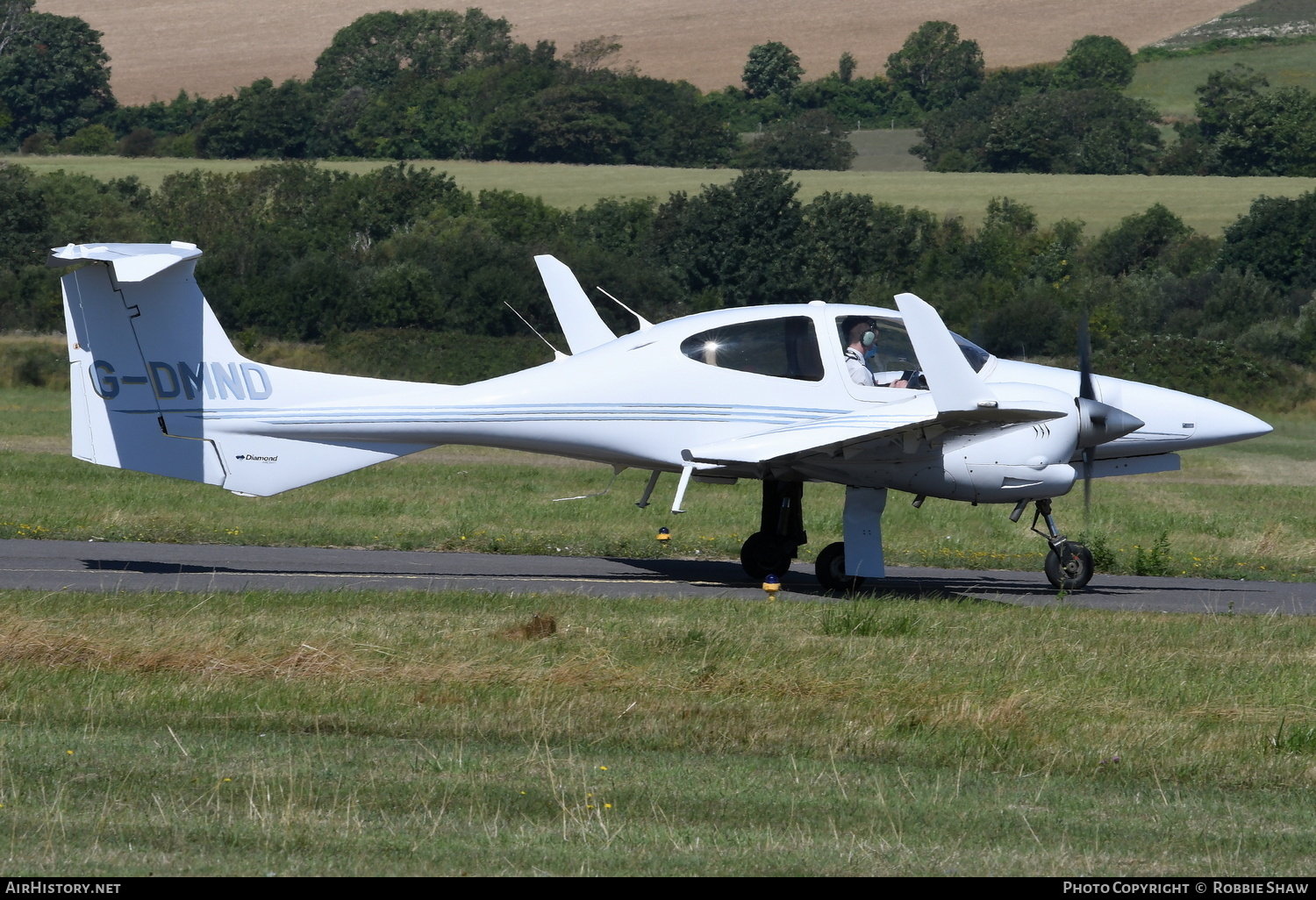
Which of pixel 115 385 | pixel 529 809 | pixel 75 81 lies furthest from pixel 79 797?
pixel 75 81

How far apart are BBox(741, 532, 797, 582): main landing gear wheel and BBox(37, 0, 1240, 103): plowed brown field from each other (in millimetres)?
107993

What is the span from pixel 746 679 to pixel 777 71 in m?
120

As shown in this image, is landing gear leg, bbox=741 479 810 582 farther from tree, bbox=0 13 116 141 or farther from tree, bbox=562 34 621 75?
tree, bbox=0 13 116 141

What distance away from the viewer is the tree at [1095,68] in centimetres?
11431

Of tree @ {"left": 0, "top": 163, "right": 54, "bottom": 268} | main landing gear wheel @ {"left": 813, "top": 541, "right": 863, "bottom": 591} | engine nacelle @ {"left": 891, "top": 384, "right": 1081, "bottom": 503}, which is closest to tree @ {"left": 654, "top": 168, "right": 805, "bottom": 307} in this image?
tree @ {"left": 0, "top": 163, "right": 54, "bottom": 268}

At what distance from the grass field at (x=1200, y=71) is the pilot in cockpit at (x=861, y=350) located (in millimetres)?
102072

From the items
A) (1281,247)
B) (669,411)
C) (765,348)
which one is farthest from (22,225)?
(765,348)

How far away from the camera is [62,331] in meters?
48.2

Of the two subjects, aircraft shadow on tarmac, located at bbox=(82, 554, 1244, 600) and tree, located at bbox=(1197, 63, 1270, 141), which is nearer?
aircraft shadow on tarmac, located at bbox=(82, 554, 1244, 600)

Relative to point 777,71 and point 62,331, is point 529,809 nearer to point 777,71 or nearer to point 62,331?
point 62,331

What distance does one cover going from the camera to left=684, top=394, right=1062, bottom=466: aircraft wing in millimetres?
12953

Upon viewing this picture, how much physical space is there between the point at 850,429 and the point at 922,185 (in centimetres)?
7045

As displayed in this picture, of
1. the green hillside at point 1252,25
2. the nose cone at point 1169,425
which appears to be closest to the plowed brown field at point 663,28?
the green hillside at point 1252,25

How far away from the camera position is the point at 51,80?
109 metres
